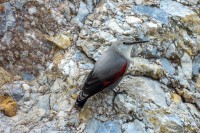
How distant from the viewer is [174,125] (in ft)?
15.4

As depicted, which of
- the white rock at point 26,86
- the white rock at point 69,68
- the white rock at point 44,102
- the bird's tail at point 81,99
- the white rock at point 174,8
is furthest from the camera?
the white rock at point 174,8

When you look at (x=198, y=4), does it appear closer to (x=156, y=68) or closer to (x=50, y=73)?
(x=156, y=68)

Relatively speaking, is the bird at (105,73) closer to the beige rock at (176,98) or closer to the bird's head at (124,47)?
the bird's head at (124,47)

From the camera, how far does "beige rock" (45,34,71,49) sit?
5.27 metres

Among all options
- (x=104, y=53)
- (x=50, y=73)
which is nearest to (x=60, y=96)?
(x=50, y=73)

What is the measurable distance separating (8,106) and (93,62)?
3.98 ft

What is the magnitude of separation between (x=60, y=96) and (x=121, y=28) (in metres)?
1.28

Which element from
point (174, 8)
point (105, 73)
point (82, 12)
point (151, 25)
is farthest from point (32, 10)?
point (174, 8)

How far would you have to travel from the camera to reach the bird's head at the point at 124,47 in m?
4.98

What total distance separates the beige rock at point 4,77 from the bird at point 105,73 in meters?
0.92

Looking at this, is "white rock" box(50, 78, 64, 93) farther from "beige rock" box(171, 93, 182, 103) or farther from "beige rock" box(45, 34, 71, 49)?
"beige rock" box(171, 93, 182, 103)

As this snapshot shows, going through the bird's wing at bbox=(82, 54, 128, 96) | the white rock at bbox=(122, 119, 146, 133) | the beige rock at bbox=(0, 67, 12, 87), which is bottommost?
the white rock at bbox=(122, 119, 146, 133)

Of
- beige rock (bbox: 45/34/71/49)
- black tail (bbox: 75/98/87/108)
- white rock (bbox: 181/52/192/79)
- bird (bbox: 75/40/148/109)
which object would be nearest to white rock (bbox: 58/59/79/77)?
beige rock (bbox: 45/34/71/49)

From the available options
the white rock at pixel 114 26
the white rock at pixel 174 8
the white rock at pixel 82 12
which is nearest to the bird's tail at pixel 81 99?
the white rock at pixel 114 26
